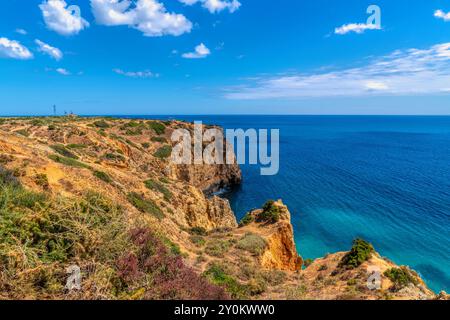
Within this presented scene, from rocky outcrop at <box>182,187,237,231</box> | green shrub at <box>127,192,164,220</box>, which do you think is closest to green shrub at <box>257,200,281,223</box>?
rocky outcrop at <box>182,187,237,231</box>

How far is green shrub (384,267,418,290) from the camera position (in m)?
13.2

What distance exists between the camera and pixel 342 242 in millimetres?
35469

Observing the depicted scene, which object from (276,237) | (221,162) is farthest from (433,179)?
(276,237)

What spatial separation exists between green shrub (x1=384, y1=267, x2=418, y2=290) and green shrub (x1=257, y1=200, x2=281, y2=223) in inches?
431

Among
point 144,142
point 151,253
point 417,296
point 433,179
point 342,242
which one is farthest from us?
point 433,179

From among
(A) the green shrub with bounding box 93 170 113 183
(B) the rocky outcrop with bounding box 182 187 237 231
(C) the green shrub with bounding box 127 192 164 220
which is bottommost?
(B) the rocky outcrop with bounding box 182 187 237 231

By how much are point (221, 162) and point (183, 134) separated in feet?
36.1

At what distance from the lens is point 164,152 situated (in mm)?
49938

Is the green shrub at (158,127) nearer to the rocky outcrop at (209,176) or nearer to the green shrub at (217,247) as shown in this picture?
the rocky outcrop at (209,176)

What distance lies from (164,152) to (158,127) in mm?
11184

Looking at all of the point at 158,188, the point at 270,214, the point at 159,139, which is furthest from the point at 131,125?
the point at 270,214

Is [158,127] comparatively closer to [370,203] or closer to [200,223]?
[200,223]

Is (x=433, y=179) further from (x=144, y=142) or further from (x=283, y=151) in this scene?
(x=144, y=142)

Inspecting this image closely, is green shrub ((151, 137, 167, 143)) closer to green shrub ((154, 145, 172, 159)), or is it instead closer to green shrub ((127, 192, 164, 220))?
green shrub ((154, 145, 172, 159))
